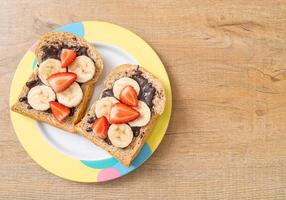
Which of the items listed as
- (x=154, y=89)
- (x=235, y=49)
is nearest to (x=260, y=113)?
(x=235, y=49)

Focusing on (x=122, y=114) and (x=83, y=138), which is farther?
(x=83, y=138)

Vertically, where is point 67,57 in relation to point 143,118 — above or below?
above

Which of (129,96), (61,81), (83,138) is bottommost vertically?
(83,138)

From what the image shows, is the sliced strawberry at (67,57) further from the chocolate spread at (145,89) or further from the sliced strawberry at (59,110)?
the chocolate spread at (145,89)

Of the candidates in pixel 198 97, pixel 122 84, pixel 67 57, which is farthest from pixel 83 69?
pixel 198 97

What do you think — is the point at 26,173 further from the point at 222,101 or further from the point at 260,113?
the point at 260,113

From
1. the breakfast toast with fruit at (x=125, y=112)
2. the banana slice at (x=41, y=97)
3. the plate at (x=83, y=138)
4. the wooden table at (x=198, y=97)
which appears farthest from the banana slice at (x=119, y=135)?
the banana slice at (x=41, y=97)

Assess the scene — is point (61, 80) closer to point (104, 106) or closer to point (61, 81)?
point (61, 81)

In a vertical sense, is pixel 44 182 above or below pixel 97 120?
below
